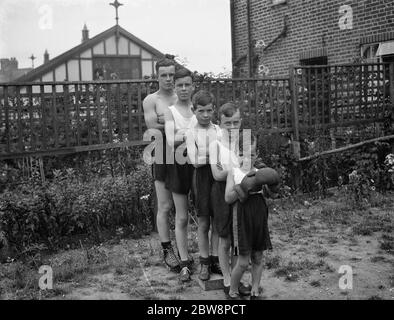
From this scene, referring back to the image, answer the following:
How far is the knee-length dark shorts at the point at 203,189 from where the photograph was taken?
3938 mm

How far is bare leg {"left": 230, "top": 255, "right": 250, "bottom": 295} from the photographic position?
136 inches

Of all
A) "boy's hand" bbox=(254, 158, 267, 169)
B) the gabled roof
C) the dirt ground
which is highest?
the gabled roof

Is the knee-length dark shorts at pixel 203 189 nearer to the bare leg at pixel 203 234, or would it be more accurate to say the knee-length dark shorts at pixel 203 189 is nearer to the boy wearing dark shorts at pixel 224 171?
the bare leg at pixel 203 234

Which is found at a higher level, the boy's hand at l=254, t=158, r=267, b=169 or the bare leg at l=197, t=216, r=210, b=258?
the boy's hand at l=254, t=158, r=267, b=169

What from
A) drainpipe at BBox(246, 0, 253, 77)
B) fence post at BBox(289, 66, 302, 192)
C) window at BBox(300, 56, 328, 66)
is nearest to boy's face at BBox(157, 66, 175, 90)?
fence post at BBox(289, 66, 302, 192)

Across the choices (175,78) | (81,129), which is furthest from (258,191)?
(81,129)

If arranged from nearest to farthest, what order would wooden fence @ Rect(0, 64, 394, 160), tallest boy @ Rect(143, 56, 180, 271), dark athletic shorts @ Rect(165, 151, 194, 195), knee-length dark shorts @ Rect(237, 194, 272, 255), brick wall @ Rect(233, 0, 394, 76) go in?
knee-length dark shorts @ Rect(237, 194, 272, 255), dark athletic shorts @ Rect(165, 151, 194, 195), tallest boy @ Rect(143, 56, 180, 271), wooden fence @ Rect(0, 64, 394, 160), brick wall @ Rect(233, 0, 394, 76)

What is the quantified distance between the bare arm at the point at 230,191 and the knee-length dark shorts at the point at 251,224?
0.06 m

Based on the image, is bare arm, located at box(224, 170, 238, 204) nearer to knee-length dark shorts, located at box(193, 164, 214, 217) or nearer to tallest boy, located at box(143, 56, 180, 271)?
knee-length dark shorts, located at box(193, 164, 214, 217)

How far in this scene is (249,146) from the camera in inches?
137

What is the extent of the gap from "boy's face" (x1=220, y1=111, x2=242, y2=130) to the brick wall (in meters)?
7.50

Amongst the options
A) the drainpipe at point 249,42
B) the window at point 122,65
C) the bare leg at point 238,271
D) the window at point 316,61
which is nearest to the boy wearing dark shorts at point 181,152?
the bare leg at point 238,271

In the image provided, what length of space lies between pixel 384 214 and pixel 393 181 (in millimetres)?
1248

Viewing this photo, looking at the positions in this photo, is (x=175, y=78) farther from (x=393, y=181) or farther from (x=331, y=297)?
(x=393, y=181)
